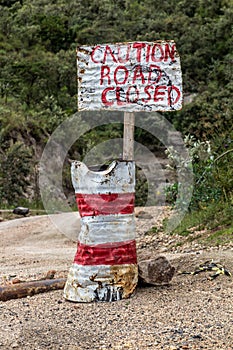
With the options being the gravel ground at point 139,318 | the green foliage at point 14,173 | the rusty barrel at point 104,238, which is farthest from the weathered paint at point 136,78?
the green foliage at point 14,173

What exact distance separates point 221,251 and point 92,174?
1790 millimetres

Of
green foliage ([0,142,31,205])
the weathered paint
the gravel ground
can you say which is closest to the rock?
the gravel ground

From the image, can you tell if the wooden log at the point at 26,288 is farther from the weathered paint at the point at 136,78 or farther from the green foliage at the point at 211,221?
the green foliage at the point at 211,221

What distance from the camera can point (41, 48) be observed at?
2684 centimetres

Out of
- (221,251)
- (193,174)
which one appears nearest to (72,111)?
(193,174)

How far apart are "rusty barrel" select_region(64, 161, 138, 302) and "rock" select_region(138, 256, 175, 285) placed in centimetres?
Result: 12

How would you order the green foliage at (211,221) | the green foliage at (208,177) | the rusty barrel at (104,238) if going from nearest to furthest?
the rusty barrel at (104,238), the green foliage at (211,221), the green foliage at (208,177)

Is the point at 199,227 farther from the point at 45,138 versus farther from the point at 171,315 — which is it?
the point at 45,138

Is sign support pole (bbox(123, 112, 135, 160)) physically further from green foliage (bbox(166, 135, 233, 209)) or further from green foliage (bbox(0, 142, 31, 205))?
green foliage (bbox(0, 142, 31, 205))

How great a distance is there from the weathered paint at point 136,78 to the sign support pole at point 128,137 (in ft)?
0.17

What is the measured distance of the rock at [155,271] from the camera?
3.90 metres

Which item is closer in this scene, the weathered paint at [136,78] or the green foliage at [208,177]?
Answer: the weathered paint at [136,78]

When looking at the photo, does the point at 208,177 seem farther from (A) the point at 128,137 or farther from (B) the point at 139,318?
(B) the point at 139,318

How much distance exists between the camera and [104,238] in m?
3.75
